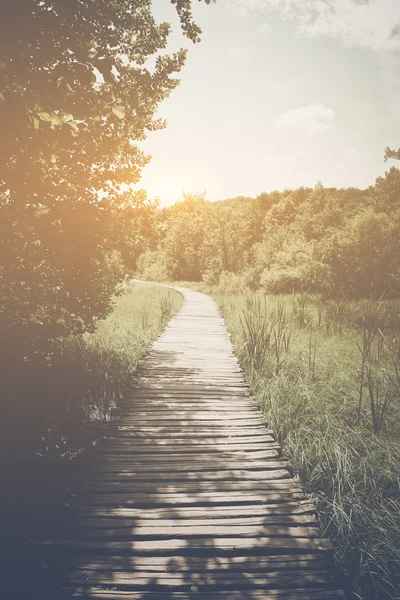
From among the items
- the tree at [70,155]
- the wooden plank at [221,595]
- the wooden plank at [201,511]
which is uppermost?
the tree at [70,155]

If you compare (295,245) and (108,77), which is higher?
(295,245)

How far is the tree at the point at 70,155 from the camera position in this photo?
257 cm

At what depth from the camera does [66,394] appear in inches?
190

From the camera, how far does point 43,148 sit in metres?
2.90

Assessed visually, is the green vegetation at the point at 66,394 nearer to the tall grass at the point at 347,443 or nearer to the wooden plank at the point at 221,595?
the wooden plank at the point at 221,595

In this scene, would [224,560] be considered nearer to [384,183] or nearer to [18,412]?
[18,412]

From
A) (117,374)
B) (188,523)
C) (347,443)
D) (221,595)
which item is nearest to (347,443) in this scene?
(347,443)

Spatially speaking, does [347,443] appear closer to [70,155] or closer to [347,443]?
[347,443]

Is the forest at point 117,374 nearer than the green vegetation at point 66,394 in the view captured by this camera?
Yes

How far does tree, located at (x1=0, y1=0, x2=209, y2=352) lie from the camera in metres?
2.57

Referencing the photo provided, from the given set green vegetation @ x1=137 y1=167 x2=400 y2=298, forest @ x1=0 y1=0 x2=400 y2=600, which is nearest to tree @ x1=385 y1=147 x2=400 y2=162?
green vegetation @ x1=137 y1=167 x2=400 y2=298

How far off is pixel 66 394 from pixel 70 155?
357 centimetres

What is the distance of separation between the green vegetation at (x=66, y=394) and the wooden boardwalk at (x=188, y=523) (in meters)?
0.74

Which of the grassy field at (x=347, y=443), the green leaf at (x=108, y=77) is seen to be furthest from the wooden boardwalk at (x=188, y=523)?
the green leaf at (x=108, y=77)
